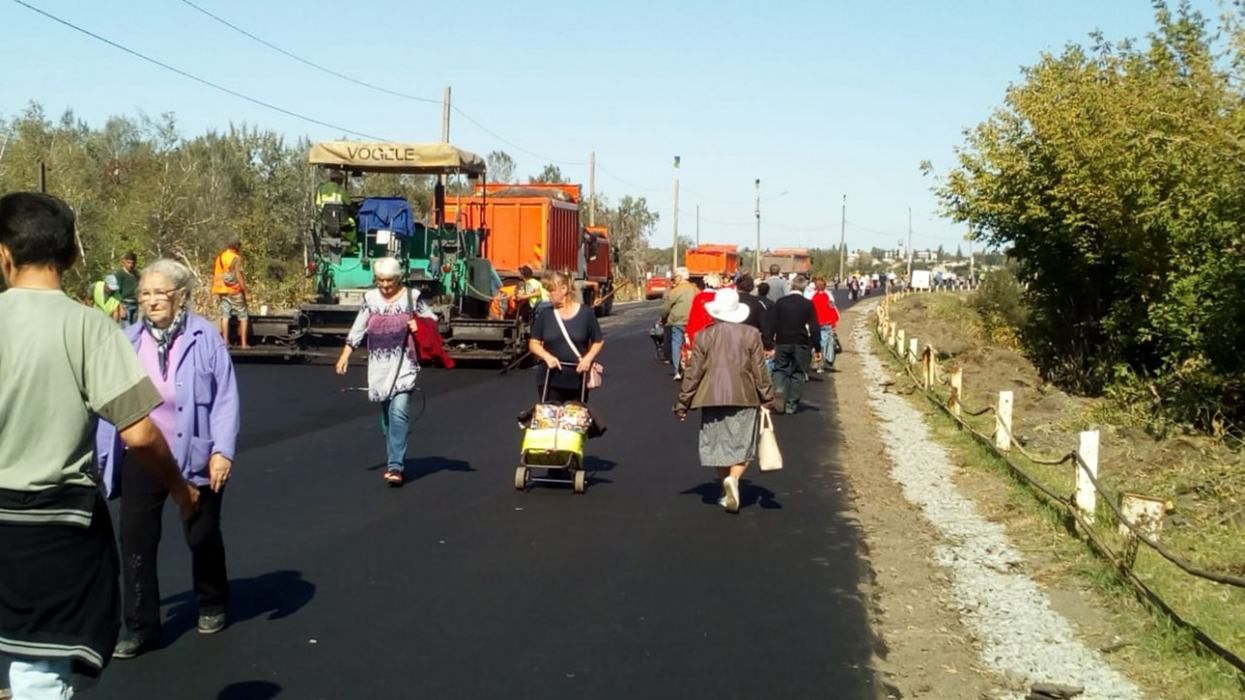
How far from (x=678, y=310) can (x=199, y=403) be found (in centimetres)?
1527

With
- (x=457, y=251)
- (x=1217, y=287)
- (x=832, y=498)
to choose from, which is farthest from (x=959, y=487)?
(x=457, y=251)

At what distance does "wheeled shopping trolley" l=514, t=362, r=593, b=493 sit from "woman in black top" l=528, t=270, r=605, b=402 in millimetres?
264

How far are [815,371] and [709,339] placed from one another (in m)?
15.1

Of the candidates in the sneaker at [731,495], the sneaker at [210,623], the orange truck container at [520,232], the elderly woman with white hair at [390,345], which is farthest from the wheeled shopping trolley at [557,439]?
the orange truck container at [520,232]

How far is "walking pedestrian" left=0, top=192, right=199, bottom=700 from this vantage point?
3.76 metres

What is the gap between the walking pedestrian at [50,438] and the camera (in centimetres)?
376

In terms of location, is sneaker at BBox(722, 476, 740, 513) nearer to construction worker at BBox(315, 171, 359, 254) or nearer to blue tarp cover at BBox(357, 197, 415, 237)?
blue tarp cover at BBox(357, 197, 415, 237)

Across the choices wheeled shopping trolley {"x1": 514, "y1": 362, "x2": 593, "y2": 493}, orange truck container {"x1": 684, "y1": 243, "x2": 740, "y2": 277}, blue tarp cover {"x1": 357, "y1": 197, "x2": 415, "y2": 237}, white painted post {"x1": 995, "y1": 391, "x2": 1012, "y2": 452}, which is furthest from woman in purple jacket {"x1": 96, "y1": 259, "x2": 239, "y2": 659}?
orange truck container {"x1": 684, "y1": 243, "x2": 740, "y2": 277}

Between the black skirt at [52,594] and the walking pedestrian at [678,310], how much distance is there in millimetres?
17179

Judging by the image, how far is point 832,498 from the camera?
37.1ft

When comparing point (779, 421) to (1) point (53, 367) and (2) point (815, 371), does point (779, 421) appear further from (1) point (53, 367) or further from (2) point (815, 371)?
(1) point (53, 367)

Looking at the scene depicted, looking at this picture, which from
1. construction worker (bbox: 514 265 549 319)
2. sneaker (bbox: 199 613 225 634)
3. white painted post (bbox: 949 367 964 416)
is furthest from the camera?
construction worker (bbox: 514 265 549 319)

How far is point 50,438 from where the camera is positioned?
3.79 meters

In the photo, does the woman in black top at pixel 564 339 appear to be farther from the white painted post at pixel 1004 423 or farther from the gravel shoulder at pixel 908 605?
the white painted post at pixel 1004 423
